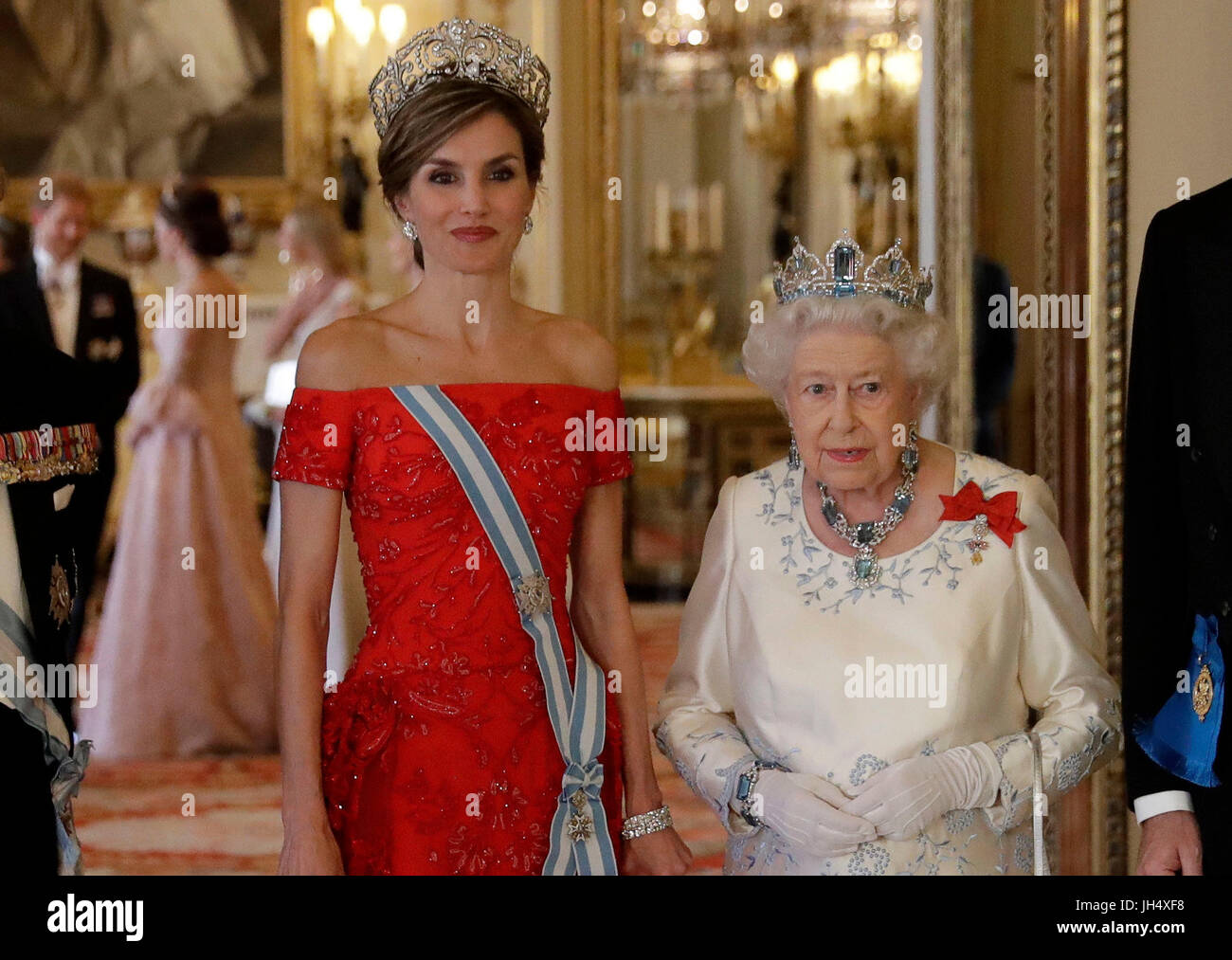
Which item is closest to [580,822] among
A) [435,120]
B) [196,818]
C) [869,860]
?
[869,860]

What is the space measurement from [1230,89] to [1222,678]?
1.53 meters

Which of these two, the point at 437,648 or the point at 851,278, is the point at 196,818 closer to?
the point at 437,648

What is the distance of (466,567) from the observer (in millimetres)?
2086

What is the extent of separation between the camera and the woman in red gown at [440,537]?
6.66ft

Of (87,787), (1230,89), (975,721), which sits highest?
(1230,89)

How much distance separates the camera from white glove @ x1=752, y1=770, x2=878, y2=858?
6.88 ft

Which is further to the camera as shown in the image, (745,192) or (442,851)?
(745,192)

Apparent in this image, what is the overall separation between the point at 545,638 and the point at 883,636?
478 millimetres

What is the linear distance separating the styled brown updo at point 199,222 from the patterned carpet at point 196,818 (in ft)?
5.73

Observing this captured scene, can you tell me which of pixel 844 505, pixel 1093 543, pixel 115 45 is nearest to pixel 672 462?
Result: pixel 115 45

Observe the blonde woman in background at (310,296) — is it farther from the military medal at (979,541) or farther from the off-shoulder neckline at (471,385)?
the military medal at (979,541)

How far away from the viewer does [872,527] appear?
7.25 ft

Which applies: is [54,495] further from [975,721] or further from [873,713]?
[975,721]

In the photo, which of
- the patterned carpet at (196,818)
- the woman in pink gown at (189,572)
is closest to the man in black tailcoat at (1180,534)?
the patterned carpet at (196,818)
